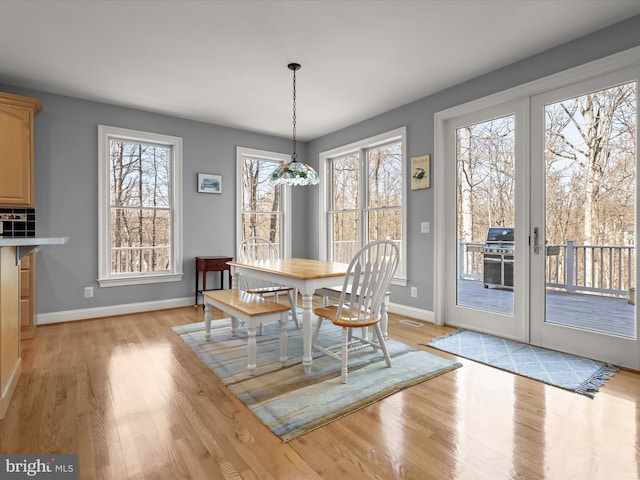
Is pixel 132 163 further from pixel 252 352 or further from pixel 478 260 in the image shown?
pixel 478 260

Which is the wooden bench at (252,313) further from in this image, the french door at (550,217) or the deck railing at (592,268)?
the deck railing at (592,268)

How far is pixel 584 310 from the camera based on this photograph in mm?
2863

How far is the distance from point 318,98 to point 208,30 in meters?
1.63

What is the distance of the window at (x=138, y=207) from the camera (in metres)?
4.22

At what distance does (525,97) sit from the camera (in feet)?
10.4

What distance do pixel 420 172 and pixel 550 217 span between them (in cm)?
144

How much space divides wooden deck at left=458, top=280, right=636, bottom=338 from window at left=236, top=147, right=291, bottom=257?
3.35m

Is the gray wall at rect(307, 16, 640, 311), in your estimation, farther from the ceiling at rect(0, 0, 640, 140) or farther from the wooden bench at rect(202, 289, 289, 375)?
the wooden bench at rect(202, 289, 289, 375)

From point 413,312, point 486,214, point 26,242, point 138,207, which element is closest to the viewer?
point 26,242

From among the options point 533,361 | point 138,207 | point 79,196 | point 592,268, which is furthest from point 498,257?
point 79,196

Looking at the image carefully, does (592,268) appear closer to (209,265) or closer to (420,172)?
(420,172)

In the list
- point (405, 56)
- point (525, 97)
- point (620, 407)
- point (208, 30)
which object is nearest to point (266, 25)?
point (208, 30)

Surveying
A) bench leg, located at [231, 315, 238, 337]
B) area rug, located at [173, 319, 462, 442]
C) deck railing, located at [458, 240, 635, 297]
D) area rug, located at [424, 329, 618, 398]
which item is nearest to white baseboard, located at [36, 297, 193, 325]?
area rug, located at [173, 319, 462, 442]

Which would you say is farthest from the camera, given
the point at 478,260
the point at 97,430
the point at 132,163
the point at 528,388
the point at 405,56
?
the point at 132,163
